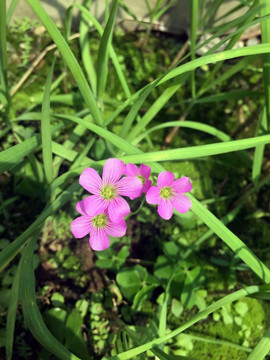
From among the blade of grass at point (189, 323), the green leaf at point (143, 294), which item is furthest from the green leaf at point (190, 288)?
the blade of grass at point (189, 323)

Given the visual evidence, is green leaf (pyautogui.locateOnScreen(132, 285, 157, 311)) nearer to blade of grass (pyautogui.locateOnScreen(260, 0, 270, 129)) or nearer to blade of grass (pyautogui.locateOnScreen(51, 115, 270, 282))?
blade of grass (pyautogui.locateOnScreen(51, 115, 270, 282))

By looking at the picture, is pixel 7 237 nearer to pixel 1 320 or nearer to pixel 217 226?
pixel 1 320

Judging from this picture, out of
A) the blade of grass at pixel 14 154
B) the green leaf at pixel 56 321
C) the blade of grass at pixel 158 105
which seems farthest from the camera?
the green leaf at pixel 56 321

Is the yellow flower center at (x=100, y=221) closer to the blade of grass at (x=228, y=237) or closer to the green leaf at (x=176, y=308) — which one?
the blade of grass at (x=228, y=237)

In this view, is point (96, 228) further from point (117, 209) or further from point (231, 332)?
point (231, 332)

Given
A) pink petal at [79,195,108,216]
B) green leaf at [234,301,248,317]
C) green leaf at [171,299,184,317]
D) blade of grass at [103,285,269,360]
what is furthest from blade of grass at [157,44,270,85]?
green leaf at [234,301,248,317]

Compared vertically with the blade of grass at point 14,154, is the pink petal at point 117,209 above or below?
below

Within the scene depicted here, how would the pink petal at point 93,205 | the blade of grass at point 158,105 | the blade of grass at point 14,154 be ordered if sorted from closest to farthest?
the pink petal at point 93,205
the blade of grass at point 14,154
the blade of grass at point 158,105

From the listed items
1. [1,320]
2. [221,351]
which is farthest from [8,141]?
[221,351]
